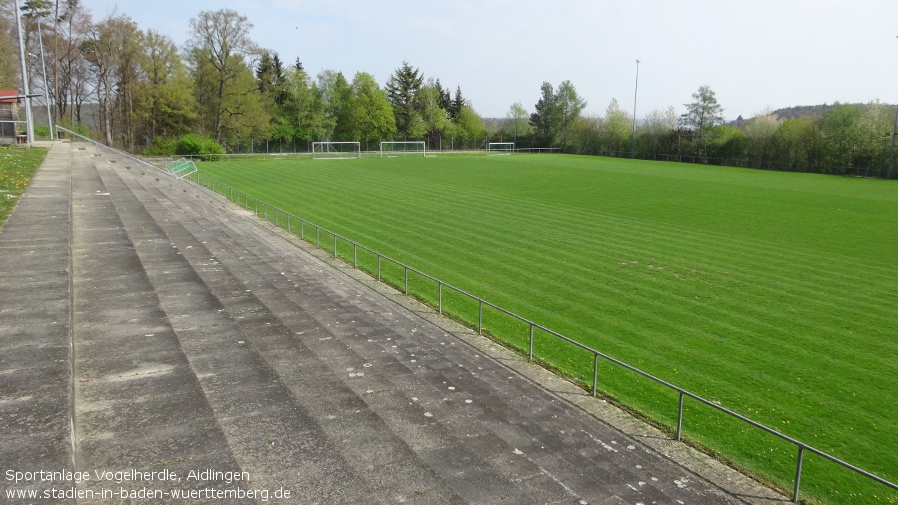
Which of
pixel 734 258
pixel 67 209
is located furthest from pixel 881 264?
pixel 67 209

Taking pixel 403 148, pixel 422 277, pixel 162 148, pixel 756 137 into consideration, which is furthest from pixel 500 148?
pixel 422 277

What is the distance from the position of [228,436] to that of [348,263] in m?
12.5

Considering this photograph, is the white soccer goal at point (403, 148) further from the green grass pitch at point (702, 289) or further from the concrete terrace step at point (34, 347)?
the concrete terrace step at point (34, 347)

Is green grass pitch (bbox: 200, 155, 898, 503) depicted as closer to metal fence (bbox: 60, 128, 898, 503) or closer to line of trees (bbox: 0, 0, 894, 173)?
metal fence (bbox: 60, 128, 898, 503)

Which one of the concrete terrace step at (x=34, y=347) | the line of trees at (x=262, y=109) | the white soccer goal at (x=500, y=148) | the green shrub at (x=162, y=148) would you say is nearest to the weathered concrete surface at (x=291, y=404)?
the concrete terrace step at (x=34, y=347)

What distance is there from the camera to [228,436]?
25.5 feet

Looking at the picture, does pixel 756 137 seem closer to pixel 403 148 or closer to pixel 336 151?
pixel 403 148

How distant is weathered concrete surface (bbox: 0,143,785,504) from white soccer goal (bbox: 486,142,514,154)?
91.5 metres

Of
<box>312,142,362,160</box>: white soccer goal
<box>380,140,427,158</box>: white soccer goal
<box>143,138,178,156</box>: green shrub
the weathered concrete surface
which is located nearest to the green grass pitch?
the weathered concrete surface

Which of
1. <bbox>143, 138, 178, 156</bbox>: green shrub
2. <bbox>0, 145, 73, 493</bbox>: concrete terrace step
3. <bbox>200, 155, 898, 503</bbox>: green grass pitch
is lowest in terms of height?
<bbox>200, 155, 898, 503</bbox>: green grass pitch

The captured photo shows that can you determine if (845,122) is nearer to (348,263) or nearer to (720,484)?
(348,263)

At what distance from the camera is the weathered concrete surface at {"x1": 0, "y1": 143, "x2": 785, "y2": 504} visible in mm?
6969

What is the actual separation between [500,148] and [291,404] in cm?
10337

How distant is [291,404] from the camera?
348 inches
